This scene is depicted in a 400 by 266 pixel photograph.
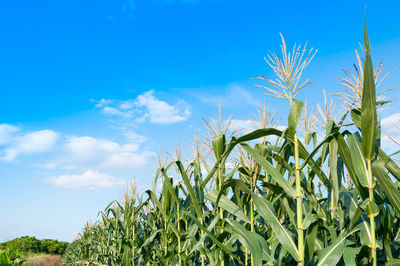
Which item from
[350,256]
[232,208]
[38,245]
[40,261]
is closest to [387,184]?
[350,256]

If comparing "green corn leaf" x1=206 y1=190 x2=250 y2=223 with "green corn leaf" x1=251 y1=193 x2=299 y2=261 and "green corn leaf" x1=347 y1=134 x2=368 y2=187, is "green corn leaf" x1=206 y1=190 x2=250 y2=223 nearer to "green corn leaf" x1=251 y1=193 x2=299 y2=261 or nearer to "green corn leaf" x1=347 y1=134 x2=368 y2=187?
"green corn leaf" x1=251 y1=193 x2=299 y2=261

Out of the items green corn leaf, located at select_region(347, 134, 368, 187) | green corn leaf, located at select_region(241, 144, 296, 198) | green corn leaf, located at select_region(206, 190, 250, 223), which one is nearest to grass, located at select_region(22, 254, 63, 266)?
green corn leaf, located at select_region(206, 190, 250, 223)

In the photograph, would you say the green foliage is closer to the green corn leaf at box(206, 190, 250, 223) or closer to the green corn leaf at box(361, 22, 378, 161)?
the green corn leaf at box(206, 190, 250, 223)

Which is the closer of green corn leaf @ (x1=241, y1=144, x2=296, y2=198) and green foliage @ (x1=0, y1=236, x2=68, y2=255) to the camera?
green corn leaf @ (x1=241, y1=144, x2=296, y2=198)

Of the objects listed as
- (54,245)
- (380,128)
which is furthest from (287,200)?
(54,245)

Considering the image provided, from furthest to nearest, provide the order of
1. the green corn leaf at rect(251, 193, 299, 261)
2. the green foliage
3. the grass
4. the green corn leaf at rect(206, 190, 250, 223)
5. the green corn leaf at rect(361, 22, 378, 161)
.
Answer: the green foliage → the grass → the green corn leaf at rect(206, 190, 250, 223) → the green corn leaf at rect(251, 193, 299, 261) → the green corn leaf at rect(361, 22, 378, 161)

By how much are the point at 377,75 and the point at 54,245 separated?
32.8 m

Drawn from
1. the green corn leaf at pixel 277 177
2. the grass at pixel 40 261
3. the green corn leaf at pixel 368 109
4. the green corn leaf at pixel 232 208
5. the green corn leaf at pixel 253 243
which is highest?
the green corn leaf at pixel 368 109

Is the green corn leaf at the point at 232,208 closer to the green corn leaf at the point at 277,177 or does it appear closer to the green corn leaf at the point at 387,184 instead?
the green corn leaf at the point at 277,177

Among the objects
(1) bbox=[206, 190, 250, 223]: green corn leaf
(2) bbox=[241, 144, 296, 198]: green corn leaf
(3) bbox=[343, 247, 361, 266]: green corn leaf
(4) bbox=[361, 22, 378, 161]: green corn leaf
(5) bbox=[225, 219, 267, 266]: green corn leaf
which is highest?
(4) bbox=[361, 22, 378, 161]: green corn leaf

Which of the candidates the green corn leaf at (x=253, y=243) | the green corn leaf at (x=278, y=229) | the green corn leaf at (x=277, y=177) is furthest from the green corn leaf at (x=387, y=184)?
the green corn leaf at (x=253, y=243)

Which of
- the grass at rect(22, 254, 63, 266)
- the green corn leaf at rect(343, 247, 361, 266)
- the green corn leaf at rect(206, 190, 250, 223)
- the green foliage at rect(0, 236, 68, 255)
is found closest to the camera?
the green corn leaf at rect(343, 247, 361, 266)

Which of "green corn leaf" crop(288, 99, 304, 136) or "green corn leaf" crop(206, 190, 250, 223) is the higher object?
"green corn leaf" crop(288, 99, 304, 136)

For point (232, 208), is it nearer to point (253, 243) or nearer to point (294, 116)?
point (253, 243)
